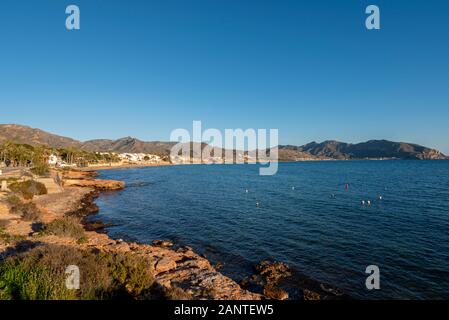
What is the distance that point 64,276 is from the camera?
366 inches

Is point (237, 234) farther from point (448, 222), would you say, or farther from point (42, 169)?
point (42, 169)

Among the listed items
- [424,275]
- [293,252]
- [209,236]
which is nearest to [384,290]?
[424,275]

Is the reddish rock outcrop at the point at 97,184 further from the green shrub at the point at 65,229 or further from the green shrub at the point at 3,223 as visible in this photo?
the green shrub at the point at 65,229

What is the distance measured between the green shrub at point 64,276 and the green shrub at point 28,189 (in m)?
29.9

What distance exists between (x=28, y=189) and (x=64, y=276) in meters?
38.5

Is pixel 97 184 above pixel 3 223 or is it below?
below

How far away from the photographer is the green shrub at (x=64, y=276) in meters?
8.19

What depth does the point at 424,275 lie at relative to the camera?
1716 cm

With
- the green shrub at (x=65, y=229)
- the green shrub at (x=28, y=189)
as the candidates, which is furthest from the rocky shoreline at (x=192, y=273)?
the green shrub at (x=28, y=189)

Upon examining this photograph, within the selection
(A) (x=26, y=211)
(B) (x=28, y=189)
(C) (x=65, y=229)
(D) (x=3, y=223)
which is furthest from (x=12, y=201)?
(C) (x=65, y=229)

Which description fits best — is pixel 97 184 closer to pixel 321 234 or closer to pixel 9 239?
pixel 9 239

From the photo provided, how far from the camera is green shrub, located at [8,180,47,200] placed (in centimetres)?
3511

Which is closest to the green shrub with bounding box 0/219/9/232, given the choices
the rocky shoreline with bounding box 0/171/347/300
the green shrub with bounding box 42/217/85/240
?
the rocky shoreline with bounding box 0/171/347/300

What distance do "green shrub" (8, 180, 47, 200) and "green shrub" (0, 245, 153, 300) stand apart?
97.9 feet
